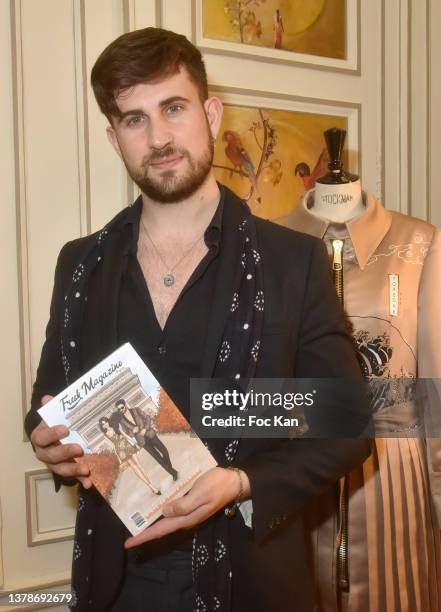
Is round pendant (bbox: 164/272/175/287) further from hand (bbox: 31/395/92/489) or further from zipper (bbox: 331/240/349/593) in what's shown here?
zipper (bbox: 331/240/349/593)

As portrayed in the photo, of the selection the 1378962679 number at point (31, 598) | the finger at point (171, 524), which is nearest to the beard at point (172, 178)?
the finger at point (171, 524)

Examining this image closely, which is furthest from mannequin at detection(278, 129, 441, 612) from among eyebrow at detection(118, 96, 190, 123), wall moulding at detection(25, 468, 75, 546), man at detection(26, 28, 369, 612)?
wall moulding at detection(25, 468, 75, 546)

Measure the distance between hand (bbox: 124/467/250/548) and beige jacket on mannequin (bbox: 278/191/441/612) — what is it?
1.60ft

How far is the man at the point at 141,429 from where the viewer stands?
110cm

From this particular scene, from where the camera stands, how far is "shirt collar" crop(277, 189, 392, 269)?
1.60 m

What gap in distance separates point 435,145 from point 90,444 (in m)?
A: 1.87

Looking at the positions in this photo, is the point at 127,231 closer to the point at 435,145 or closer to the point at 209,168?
the point at 209,168

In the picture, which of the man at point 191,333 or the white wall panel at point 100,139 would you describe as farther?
the white wall panel at point 100,139

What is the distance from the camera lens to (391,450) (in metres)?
1.54

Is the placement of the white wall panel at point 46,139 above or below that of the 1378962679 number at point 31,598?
above

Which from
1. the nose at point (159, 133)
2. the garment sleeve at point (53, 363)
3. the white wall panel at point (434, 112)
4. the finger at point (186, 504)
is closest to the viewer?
the finger at point (186, 504)

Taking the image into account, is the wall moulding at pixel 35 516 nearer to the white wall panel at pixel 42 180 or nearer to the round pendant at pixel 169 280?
the white wall panel at pixel 42 180

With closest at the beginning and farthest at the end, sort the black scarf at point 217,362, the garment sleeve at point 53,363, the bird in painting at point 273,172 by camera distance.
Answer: the black scarf at point 217,362 < the garment sleeve at point 53,363 < the bird in painting at point 273,172

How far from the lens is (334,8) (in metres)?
2.29
